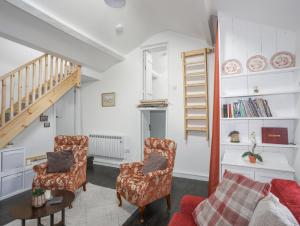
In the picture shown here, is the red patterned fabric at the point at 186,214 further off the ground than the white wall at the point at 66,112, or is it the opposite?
the white wall at the point at 66,112

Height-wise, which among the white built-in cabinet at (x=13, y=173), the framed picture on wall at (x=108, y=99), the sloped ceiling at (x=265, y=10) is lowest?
the white built-in cabinet at (x=13, y=173)

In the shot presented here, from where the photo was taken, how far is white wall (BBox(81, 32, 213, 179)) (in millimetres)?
3752

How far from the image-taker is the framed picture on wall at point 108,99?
15.5 ft

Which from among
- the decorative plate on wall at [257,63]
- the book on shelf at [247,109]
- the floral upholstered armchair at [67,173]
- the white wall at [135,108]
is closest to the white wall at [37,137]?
the floral upholstered armchair at [67,173]

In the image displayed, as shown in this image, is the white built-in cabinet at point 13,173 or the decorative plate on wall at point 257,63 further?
the white built-in cabinet at point 13,173

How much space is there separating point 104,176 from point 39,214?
88.1 inches

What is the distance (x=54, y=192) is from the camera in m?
2.20

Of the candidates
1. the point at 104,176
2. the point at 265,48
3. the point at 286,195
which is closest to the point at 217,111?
the point at 265,48

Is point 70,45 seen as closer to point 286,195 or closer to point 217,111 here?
point 217,111

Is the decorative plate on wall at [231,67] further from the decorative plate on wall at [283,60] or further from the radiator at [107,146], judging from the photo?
the radiator at [107,146]

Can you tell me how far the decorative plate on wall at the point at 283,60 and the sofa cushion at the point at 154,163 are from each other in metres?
2.12

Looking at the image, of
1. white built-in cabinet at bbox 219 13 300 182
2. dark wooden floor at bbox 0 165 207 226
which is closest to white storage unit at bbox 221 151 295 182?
white built-in cabinet at bbox 219 13 300 182

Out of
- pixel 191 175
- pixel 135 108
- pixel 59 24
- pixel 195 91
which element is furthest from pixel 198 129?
pixel 59 24

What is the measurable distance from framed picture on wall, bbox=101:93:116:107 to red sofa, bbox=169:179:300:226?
352 centimetres
